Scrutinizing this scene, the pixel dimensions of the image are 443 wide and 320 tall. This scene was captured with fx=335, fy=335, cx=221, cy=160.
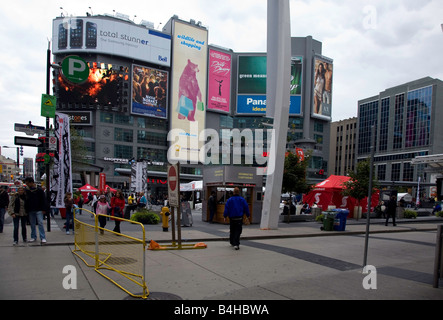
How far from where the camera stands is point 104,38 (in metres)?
71.2

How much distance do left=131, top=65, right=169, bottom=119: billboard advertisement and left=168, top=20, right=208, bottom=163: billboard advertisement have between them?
6.84ft

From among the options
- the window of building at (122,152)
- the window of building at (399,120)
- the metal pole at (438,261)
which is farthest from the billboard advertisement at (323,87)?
the metal pole at (438,261)

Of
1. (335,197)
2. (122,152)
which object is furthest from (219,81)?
(335,197)

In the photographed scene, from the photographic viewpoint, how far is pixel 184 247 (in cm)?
984

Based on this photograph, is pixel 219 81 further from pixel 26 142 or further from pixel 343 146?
pixel 26 142

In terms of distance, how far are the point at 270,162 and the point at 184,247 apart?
720 cm

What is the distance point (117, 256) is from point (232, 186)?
11.9m

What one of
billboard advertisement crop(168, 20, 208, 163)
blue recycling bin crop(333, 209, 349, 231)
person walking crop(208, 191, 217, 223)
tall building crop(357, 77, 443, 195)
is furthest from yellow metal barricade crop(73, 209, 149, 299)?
tall building crop(357, 77, 443, 195)

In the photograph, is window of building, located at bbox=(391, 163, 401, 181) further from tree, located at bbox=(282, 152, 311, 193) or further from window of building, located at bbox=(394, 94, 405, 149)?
tree, located at bbox=(282, 152, 311, 193)

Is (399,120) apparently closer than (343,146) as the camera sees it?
Yes

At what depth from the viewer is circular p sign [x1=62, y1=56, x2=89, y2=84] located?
1277 cm

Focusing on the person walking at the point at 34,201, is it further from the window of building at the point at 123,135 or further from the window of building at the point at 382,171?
the window of building at the point at 382,171
